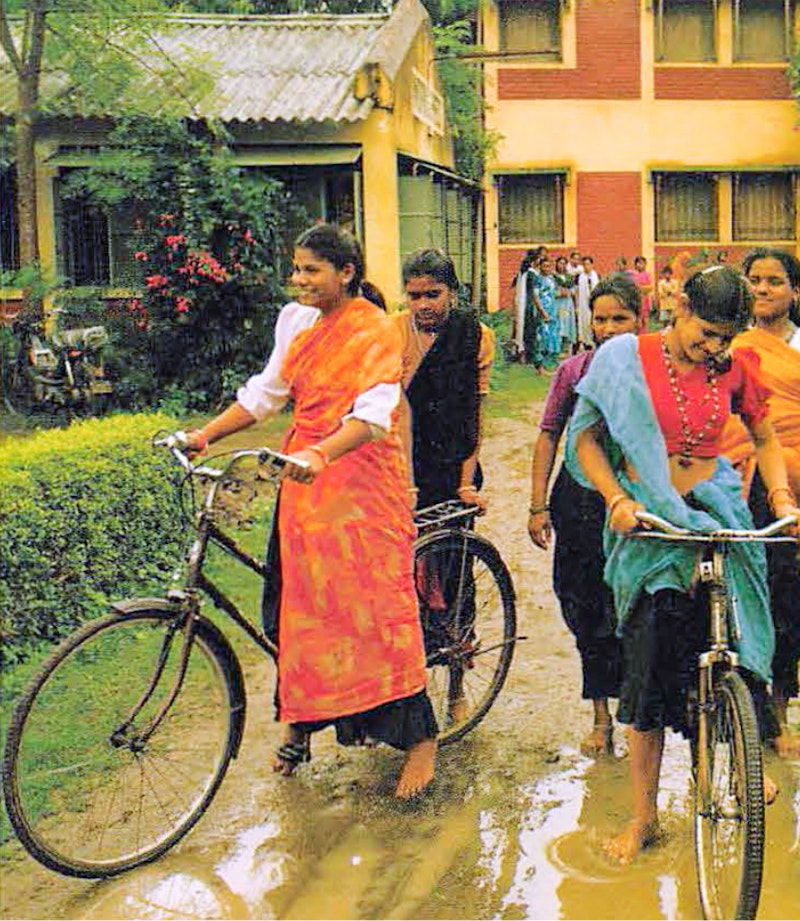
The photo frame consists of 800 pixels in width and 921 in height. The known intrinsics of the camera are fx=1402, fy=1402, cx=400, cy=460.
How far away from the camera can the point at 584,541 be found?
15.4 ft

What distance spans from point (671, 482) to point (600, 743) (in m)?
1.31

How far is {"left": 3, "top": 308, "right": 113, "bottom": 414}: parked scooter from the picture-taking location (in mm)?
11477

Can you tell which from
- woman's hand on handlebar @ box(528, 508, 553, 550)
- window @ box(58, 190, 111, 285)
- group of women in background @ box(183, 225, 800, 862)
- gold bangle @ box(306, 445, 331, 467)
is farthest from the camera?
window @ box(58, 190, 111, 285)

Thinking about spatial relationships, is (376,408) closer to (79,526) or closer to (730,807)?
(730,807)

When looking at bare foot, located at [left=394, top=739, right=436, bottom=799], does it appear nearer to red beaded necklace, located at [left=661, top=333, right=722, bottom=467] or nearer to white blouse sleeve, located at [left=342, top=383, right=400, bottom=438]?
white blouse sleeve, located at [left=342, top=383, right=400, bottom=438]

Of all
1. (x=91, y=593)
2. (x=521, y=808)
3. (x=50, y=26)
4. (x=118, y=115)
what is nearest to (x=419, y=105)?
(x=118, y=115)

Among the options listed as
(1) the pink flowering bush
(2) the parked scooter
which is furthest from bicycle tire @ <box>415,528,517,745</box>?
(1) the pink flowering bush

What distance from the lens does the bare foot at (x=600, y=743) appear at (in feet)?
15.4

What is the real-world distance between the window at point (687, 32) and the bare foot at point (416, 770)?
8340 mm

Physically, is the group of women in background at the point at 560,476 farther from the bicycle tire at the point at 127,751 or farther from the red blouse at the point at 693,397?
the bicycle tire at the point at 127,751

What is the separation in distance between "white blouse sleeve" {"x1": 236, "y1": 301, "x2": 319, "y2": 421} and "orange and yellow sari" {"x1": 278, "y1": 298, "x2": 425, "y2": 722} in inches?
2.7

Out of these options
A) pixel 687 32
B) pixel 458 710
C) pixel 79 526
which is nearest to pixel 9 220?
pixel 687 32

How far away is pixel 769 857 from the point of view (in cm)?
391

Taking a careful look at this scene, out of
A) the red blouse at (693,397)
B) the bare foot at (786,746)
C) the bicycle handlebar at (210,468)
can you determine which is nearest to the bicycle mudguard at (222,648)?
the bicycle handlebar at (210,468)
